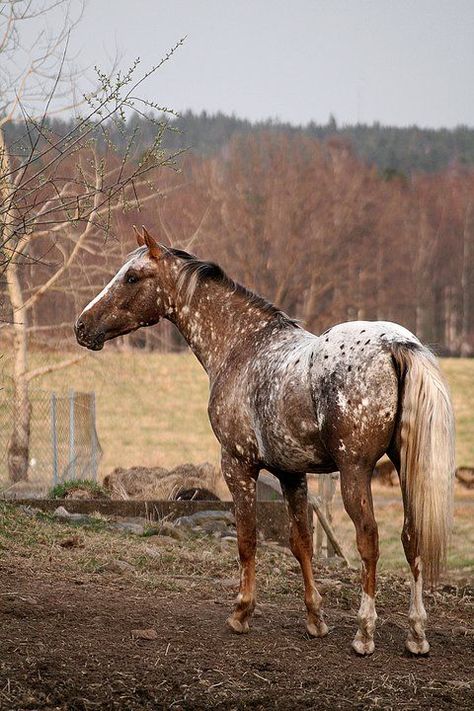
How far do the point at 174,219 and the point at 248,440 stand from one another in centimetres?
1920

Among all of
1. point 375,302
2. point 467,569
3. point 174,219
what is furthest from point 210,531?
point 375,302

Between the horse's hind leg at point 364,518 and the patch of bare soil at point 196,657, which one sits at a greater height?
the horse's hind leg at point 364,518

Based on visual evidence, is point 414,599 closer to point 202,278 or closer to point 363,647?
point 363,647

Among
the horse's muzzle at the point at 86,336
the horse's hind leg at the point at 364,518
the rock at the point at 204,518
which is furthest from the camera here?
the rock at the point at 204,518

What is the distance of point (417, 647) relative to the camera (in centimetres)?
523

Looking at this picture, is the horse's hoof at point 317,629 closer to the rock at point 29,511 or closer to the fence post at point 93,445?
the rock at point 29,511

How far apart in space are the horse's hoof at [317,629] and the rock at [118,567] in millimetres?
2106

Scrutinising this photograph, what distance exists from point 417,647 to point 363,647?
1.01 feet

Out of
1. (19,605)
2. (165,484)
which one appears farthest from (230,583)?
(165,484)

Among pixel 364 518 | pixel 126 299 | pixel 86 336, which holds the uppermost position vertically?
pixel 126 299

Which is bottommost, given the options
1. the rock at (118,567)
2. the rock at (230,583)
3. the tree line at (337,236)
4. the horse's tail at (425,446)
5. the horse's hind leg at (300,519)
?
the rock at (230,583)

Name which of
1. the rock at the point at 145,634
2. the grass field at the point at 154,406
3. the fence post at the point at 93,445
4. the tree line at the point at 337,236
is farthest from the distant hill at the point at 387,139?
the rock at the point at 145,634

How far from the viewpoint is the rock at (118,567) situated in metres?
7.39

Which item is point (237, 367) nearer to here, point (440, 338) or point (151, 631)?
point (151, 631)
